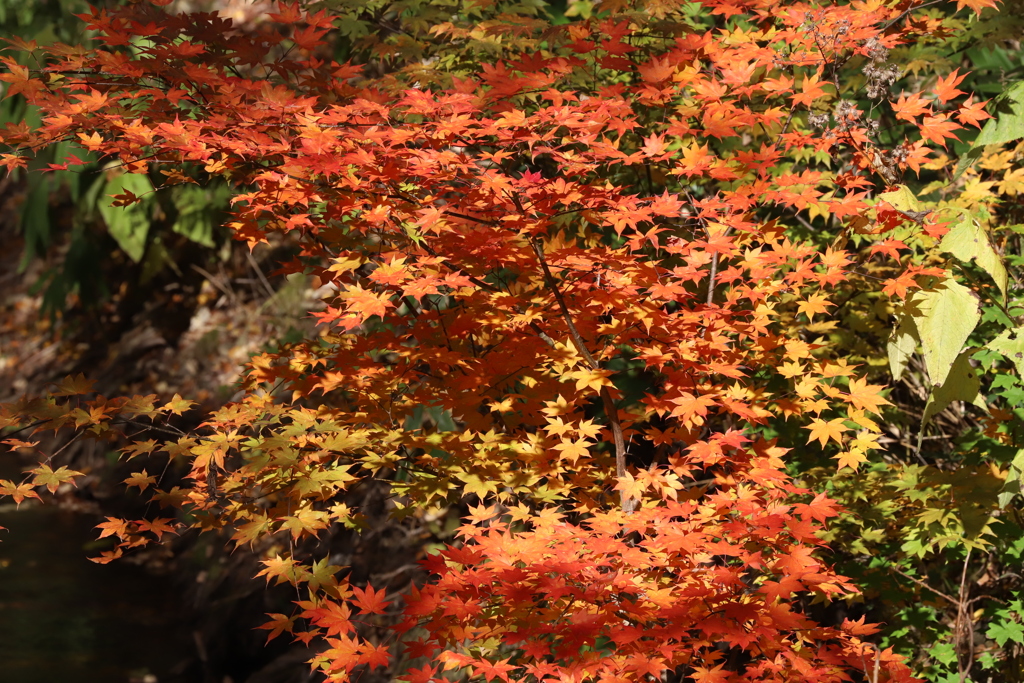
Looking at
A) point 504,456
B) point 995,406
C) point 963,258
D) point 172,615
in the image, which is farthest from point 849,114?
point 172,615

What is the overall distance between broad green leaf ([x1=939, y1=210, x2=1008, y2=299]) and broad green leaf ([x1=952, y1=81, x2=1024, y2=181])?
0.47 meters

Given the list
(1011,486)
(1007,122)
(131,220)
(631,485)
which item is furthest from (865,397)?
(131,220)

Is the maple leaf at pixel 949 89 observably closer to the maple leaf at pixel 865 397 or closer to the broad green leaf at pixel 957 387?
the broad green leaf at pixel 957 387

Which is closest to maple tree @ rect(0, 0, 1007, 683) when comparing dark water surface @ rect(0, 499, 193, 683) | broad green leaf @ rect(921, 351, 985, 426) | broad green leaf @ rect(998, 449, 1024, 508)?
broad green leaf @ rect(921, 351, 985, 426)

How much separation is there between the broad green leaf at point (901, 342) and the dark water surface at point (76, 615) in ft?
15.6

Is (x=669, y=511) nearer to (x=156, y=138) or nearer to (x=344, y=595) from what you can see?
(x=344, y=595)

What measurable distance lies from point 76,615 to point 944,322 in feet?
19.8

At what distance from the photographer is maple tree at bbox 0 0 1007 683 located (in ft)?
7.44

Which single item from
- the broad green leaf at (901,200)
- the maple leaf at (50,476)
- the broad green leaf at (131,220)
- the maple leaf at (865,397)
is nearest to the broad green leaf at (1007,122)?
the broad green leaf at (901,200)

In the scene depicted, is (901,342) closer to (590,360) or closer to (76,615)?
(590,360)

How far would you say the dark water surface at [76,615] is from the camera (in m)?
5.22

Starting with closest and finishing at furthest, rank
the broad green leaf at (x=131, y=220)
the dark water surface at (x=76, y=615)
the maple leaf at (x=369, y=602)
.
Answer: the maple leaf at (x=369, y=602) < the dark water surface at (x=76, y=615) < the broad green leaf at (x=131, y=220)

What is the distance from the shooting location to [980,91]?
4.37 meters

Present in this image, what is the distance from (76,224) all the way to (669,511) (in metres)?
7.98
